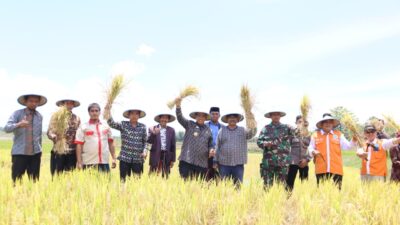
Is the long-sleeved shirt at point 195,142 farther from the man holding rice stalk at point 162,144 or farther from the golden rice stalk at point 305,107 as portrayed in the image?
the golden rice stalk at point 305,107

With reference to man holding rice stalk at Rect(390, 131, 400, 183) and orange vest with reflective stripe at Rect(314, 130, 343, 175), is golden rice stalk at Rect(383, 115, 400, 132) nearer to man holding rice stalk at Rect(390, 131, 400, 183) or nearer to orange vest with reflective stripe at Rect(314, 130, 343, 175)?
man holding rice stalk at Rect(390, 131, 400, 183)

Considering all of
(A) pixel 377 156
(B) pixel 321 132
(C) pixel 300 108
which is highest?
(C) pixel 300 108

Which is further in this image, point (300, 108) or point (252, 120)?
point (300, 108)

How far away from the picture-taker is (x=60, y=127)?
248 inches

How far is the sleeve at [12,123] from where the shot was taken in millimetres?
5730

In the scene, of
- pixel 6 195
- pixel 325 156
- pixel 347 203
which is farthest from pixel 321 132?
pixel 6 195

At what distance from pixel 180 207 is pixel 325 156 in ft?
11.0

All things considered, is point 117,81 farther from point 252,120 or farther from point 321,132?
point 321,132

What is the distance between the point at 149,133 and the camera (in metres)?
7.17

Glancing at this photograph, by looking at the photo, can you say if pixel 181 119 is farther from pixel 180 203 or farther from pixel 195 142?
pixel 180 203

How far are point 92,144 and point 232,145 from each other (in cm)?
226

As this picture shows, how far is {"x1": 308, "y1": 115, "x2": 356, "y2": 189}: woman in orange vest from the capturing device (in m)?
6.26

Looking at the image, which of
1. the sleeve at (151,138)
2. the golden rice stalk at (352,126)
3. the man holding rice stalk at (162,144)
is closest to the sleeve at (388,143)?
the golden rice stalk at (352,126)

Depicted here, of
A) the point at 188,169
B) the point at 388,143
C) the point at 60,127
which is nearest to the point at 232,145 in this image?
the point at 188,169
